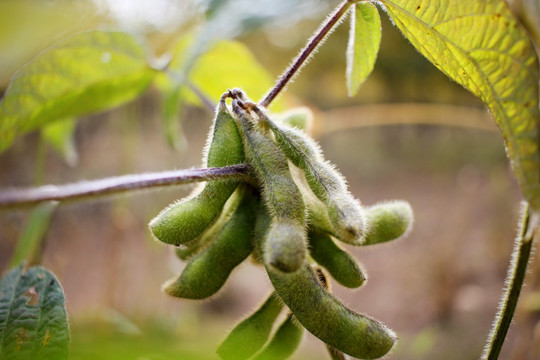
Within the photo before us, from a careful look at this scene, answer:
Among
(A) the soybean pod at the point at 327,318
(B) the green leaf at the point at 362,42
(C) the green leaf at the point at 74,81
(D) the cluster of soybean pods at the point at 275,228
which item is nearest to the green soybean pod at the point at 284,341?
(D) the cluster of soybean pods at the point at 275,228

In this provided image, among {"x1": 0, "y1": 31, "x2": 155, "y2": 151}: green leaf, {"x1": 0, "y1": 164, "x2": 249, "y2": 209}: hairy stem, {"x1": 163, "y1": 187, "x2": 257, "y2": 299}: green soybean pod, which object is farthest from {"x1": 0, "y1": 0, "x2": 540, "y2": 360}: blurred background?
{"x1": 163, "y1": 187, "x2": 257, "y2": 299}: green soybean pod

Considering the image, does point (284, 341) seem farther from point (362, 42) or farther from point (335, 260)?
point (362, 42)

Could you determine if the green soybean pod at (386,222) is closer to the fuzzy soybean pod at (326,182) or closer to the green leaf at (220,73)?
the fuzzy soybean pod at (326,182)

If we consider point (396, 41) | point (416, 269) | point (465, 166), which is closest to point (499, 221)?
Result: point (416, 269)

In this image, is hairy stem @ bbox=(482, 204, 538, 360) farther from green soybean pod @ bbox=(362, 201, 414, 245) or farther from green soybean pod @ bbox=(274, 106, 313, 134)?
green soybean pod @ bbox=(274, 106, 313, 134)

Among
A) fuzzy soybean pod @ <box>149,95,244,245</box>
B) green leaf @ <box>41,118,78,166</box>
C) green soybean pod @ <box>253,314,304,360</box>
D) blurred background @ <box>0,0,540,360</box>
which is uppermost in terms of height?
fuzzy soybean pod @ <box>149,95,244,245</box>

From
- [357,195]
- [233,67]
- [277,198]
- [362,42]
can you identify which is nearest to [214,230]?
[277,198]
